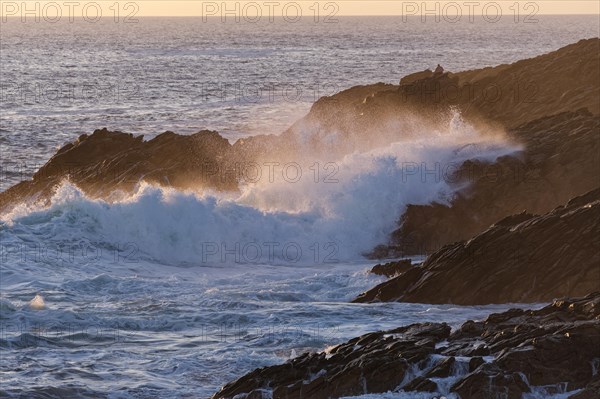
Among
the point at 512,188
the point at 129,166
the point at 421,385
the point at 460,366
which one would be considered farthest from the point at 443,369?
the point at 129,166

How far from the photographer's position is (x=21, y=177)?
44.0 meters

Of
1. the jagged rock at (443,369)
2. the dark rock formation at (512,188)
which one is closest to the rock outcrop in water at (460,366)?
the jagged rock at (443,369)

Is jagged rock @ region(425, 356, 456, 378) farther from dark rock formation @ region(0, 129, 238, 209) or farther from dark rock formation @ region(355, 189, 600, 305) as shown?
dark rock formation @ region(0, 129, 238, 209)

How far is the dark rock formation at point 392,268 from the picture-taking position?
25.3 metres

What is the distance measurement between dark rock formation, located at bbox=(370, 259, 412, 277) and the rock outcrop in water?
812cm

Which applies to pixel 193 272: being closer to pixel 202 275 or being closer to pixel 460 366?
pixel 202 275

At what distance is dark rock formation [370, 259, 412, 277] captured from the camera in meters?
25.3

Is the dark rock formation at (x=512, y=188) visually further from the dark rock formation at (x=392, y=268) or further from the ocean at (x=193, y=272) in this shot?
the dark rock formation at (x=392, y=268)

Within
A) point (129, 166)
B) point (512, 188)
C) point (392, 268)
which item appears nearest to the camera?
point (392, 268)

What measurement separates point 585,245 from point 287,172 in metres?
15.8

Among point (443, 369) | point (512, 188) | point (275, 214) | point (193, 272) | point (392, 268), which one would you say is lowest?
point (193, 272)

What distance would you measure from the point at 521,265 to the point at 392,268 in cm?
390

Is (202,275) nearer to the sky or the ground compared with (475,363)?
nearer to the ground

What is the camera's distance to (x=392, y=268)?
2550 cm
